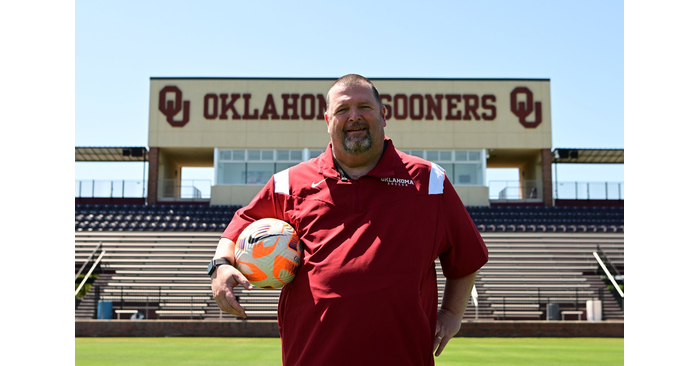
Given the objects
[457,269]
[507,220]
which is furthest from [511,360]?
[507,220]

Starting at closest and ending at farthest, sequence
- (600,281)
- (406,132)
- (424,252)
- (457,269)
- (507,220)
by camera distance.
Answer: (424,252) → (457,269) → (600,281) → (507,220) → (406,132)

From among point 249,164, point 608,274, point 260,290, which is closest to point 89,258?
point 260,290

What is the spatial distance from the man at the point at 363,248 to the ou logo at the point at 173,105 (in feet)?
108

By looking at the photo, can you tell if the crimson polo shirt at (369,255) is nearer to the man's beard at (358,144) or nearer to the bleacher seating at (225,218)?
the man's beard at (358,144)

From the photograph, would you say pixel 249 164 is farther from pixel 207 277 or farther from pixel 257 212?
pixel 257 212

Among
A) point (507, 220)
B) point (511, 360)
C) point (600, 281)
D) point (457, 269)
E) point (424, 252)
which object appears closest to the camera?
point (424, 252)

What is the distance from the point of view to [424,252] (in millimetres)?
2982

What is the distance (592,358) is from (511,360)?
147 cm

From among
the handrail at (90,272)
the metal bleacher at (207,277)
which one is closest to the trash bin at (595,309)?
the metal bleacher at (207,277)

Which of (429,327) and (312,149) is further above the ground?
(312,149)

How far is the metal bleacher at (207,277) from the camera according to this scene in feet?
68.2

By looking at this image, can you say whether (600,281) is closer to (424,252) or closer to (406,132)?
(406,132)

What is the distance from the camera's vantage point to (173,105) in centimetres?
3512

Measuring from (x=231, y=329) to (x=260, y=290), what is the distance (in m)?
3.52
